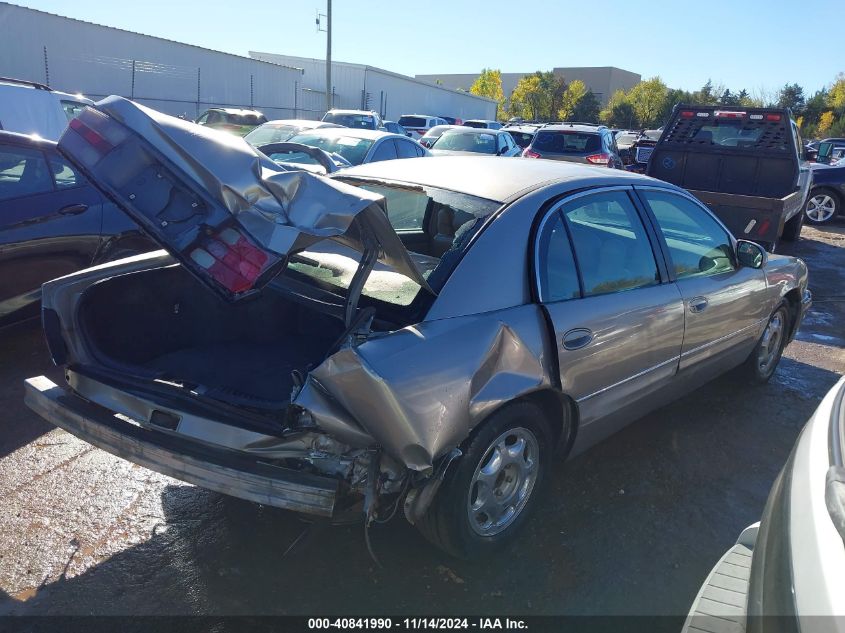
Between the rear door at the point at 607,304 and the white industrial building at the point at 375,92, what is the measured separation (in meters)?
35.0

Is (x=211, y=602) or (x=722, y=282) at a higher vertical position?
(x=722, y=282)

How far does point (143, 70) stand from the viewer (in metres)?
25.0

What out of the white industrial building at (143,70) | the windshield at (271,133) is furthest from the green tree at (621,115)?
the windshield at (271,133)

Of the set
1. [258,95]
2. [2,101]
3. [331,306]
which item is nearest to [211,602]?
[331,306]

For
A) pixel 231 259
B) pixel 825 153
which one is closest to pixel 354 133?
pixel 231 259

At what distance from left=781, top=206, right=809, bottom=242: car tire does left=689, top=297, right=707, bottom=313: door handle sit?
9059 millimetres

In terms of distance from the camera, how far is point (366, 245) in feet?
8.59

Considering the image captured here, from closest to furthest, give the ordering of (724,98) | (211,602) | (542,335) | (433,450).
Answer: (433,450) < (211,602) < (542,335) < (724,98)

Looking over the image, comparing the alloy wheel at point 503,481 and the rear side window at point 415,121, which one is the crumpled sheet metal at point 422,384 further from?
the rear side window at point 415,121

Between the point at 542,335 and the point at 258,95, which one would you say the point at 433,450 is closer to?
the point at 542,335

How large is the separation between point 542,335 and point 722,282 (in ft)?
6.09

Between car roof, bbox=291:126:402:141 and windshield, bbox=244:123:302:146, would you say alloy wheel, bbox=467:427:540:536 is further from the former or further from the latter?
windshield, bbox=244:123:302:146

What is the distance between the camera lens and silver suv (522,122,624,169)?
13469mm

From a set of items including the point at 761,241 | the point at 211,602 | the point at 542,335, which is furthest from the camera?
the point at 761,241
